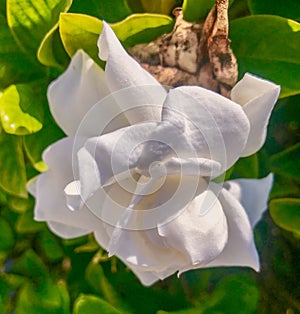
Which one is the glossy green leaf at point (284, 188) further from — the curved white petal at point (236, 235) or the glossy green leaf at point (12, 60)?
the glossy green leaf at point (12, 60)

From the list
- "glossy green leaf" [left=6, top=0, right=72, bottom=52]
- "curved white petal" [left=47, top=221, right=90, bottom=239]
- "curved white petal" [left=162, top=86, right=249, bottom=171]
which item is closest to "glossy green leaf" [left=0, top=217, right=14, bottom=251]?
"curved white petal" [left=47, top=221, right=90, bottom=239]

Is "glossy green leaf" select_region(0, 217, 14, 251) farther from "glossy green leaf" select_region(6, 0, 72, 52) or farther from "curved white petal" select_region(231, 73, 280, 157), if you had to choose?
"curved white petal" select_region(231, 73, 280, 157)

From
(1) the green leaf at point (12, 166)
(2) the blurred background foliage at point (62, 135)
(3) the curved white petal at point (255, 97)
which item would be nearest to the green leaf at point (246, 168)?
(2) the blurred background foliage at point (62, 135)

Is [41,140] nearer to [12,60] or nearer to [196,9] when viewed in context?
[12,60]

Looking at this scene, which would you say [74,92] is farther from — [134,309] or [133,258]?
[134,309]

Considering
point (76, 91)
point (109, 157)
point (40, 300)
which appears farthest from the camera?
point (40, 300)

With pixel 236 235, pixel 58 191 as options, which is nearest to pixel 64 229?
pixel 58 191
